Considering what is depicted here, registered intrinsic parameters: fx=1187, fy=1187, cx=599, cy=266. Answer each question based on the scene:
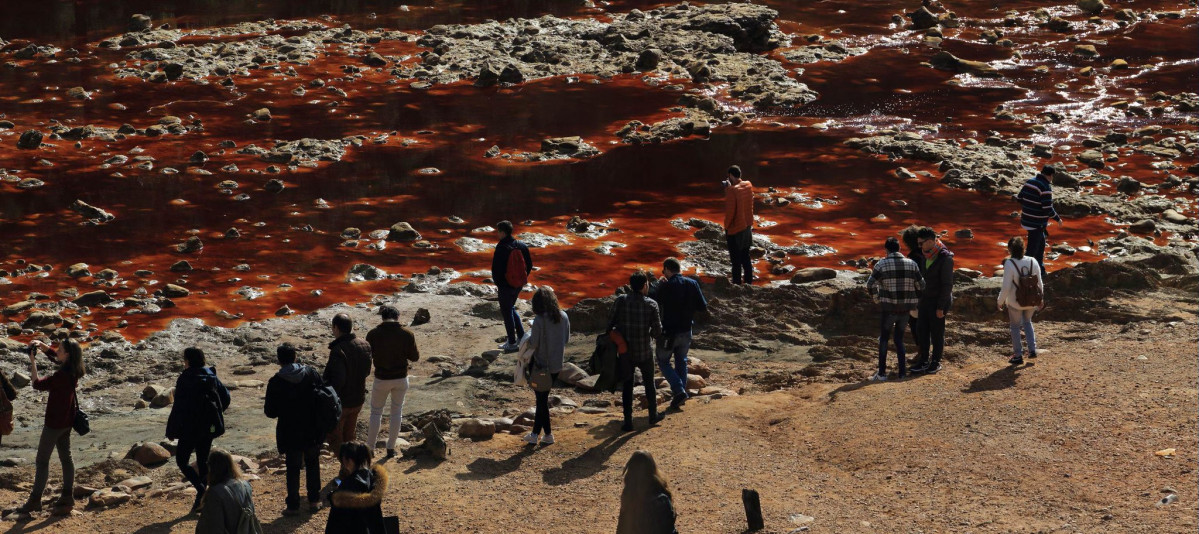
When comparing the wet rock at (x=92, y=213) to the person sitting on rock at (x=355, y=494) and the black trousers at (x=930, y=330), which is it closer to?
the black trousers at (x=930, y=330)

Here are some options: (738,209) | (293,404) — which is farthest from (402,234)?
(293,404)

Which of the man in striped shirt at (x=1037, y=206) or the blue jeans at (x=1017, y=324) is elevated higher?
the man in striped shirt at (x=1037, y=206)

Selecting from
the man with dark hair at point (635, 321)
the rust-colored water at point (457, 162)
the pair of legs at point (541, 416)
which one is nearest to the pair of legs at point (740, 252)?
the rust-colored water at point (457, 162)

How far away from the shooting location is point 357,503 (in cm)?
647

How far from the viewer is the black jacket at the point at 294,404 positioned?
863cm

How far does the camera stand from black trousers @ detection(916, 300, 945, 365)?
1163 cm

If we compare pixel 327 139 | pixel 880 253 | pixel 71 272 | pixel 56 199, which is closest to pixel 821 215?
pixel 880 253

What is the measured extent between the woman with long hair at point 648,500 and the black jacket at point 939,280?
19.0ft

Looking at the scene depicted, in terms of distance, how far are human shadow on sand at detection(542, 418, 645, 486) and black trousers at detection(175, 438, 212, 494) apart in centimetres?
268

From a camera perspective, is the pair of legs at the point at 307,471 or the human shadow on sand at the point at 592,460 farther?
the human shadow on sand at the point at 592,460

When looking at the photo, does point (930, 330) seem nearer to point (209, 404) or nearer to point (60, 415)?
point (209, 404)

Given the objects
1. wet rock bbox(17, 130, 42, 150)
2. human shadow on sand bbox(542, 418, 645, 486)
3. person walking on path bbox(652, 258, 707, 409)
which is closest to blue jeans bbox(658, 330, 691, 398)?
person walking on path bbox(652, 258, 707, 409)

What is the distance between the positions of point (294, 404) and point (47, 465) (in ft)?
7.58

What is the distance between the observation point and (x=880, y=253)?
19281mm
